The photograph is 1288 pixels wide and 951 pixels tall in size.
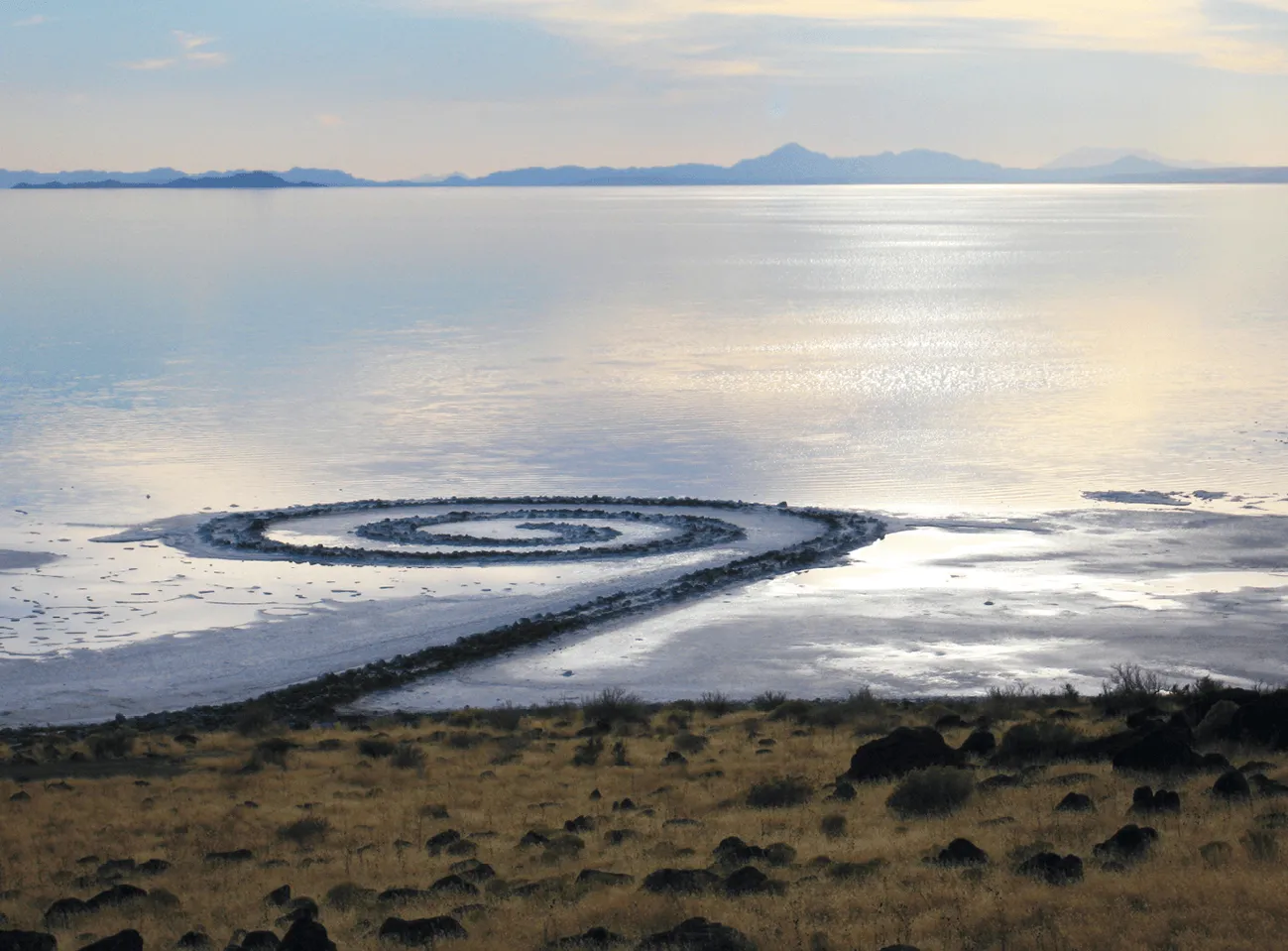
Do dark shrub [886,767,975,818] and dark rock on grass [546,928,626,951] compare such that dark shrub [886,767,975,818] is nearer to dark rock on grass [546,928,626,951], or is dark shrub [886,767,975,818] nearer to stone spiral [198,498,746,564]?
dark rock on grass [546,928,626,951]

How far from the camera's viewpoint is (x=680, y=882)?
15219mm

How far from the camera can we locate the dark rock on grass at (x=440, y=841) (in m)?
18.3

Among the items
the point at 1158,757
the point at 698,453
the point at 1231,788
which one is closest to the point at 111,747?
the point at 1158,757

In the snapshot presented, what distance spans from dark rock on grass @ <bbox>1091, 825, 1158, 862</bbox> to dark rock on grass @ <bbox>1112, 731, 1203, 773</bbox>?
384cm

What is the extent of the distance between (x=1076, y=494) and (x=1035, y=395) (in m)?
23.8

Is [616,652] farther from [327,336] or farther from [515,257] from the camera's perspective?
[515,257]

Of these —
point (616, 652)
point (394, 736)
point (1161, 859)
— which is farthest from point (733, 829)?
point (616, 652)

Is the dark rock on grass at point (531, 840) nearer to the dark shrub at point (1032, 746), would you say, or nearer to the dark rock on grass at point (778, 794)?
the dark rock on grass at point (778, 794)

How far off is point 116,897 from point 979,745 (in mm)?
10643

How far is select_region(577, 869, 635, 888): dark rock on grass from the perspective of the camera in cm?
1558

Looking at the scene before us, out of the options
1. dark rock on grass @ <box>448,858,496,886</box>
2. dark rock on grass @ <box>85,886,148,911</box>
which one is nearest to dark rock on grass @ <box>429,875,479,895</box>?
dark rock on grass @ <box>448,858,496,886</box>

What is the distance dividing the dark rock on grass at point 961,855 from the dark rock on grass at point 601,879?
9.58ft

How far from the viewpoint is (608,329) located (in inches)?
3789

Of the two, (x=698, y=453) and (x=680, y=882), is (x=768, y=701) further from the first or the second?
(x=698, y=453)
